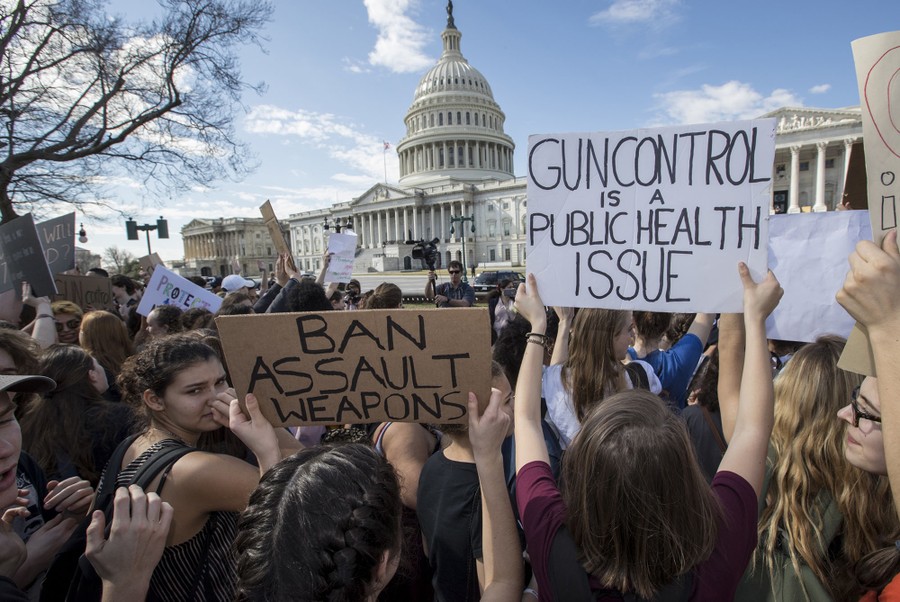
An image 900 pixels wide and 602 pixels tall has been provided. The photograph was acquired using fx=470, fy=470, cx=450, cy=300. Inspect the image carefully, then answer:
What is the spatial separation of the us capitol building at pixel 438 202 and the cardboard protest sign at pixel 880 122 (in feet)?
201

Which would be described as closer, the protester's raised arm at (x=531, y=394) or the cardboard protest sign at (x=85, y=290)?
the protester's raised arm at (x=531, y=394)

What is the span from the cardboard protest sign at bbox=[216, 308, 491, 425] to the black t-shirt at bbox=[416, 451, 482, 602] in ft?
0.89

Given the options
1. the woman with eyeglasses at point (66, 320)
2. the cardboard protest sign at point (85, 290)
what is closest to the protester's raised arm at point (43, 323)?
the woman with eyeglasses at point (66, 320)

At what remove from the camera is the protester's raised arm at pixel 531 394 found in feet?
5.27

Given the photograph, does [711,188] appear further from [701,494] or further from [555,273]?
[701,494]

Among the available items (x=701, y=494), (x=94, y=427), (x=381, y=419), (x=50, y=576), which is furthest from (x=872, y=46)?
(x=94, y=427)

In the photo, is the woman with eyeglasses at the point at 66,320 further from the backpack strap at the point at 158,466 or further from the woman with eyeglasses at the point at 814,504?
the woman with eyeglasses at the point at 814,504

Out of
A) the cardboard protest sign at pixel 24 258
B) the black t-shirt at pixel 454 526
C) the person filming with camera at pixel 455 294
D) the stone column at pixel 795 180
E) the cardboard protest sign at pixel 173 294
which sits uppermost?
the stone column at pixel 795 180

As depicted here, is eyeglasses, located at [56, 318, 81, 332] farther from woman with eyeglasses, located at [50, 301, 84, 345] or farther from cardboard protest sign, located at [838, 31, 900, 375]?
cardboard protest sign, located at [838, 31, 900, 375]

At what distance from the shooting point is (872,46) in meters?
1.54

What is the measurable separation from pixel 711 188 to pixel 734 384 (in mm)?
849

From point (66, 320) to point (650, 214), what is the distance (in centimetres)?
571

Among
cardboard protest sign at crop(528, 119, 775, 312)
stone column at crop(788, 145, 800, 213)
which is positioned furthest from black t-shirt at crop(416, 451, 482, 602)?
stone column at crop(788, 145, 800, 213)

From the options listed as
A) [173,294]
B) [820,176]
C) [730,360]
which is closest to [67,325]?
[173,294]
